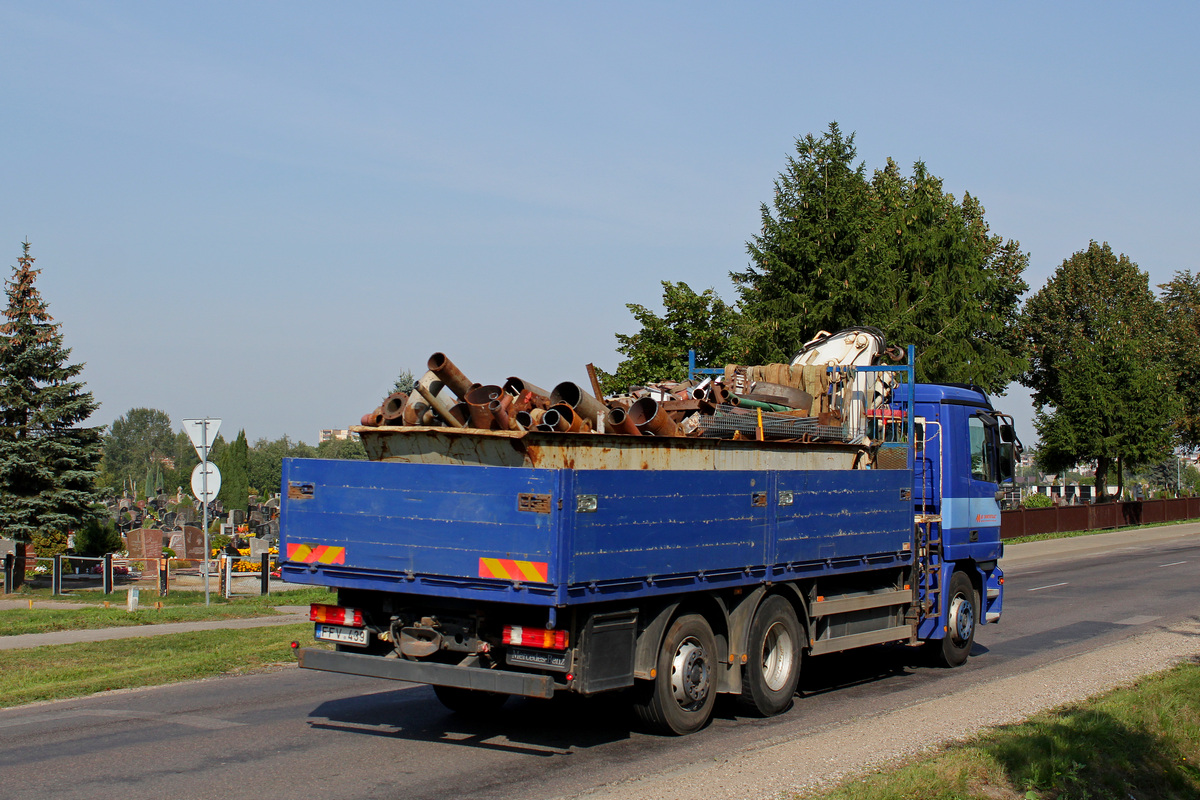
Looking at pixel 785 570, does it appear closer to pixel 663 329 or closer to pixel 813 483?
pixel 813 483

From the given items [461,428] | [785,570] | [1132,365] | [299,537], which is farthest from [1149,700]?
[1132,365]

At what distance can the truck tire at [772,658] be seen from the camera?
9.02 metres

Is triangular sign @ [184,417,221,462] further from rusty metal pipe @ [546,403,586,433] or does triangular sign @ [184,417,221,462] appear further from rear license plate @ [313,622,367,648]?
rusty metal pipe @ [546,403,586,433]

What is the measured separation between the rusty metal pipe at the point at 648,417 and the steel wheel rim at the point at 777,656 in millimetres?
2050

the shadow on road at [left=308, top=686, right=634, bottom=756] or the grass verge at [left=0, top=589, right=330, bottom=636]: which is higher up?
the shadow on road at [left=308, top=686, right=634, bottom=756]

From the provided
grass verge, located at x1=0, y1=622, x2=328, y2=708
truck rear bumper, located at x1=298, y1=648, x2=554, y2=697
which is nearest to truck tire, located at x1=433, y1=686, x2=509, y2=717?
truck rear bumper, located at x1=298, y1=648, x2=554, y2=697

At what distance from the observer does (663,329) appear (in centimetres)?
2280

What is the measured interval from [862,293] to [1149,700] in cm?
2685

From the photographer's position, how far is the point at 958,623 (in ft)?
40.4

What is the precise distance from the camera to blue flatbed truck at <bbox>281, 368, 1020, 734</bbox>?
7.29 metres

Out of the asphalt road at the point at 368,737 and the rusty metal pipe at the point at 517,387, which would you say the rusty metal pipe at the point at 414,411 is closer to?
the rusty metal pipe at the point at 517,387

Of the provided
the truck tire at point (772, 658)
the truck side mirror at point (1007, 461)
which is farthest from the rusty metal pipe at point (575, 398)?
the truck side mirror at point (1007, 461)

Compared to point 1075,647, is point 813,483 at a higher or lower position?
higher

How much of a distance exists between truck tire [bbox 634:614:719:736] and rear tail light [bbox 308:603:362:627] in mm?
2188
